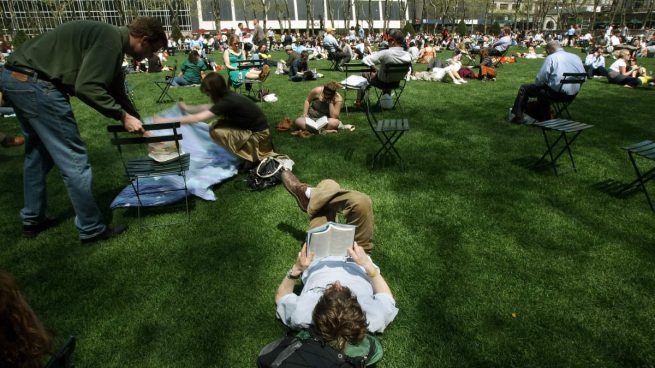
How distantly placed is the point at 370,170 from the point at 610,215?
2.89 metres

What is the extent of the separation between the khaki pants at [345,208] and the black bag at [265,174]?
182 cm

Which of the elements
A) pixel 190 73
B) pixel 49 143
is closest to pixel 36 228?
pixel 49 143

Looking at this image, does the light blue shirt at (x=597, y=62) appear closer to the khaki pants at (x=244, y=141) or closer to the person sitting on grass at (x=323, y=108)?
the person sitting on grass at (x=323, y=108)

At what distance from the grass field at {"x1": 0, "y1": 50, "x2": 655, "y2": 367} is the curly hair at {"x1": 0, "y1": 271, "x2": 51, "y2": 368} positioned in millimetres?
1185

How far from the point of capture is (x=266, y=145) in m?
5.48

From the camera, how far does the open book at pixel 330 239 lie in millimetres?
2651

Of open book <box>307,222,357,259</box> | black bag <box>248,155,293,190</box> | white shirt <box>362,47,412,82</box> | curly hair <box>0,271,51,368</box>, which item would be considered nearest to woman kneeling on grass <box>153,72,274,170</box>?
black bag <box>248,155,293,190</box>

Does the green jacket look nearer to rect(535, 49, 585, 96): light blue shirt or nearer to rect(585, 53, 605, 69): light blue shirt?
rect(535, 49, 585, 96): light blue shirt

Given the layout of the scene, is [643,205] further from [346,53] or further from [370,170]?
[346,53]

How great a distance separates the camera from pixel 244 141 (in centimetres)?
534

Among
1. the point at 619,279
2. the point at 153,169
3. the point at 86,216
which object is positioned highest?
the point at 153,169

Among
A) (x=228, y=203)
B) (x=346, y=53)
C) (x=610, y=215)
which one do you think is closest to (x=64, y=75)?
(x=228, y=203)

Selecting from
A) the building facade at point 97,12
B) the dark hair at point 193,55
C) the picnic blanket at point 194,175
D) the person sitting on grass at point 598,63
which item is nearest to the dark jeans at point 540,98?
the picnic blanket at point 194,175

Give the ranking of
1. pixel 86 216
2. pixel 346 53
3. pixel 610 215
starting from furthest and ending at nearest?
pixel 346 53 → pixel 610 215 → pixel 86 216
